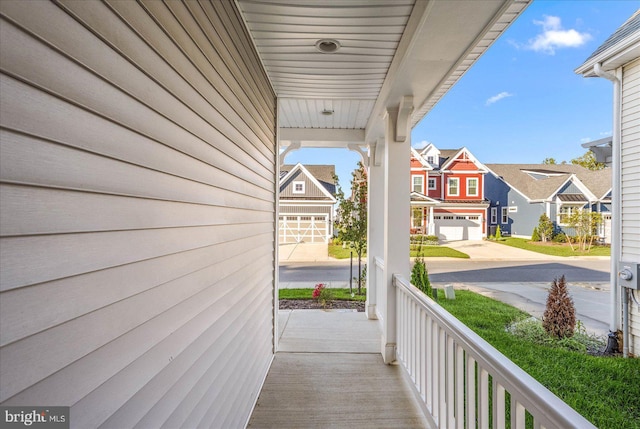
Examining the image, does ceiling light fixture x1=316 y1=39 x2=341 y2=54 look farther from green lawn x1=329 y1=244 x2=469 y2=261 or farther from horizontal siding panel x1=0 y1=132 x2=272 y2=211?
green lawn x1=329 y1=244 x2=469 y2=261

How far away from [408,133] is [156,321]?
2.63 meters

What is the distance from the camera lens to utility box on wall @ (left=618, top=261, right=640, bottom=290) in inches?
127

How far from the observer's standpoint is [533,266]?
30.5ft

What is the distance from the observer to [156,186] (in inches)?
37.4

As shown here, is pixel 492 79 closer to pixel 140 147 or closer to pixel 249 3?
pixel 249 3

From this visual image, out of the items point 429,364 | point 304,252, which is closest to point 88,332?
point 429,364

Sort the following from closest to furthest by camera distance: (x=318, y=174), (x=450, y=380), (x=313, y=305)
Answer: (x=450, y=380) < (x=313, y=305) < (x=318, y=174)

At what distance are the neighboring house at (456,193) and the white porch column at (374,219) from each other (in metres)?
11.5

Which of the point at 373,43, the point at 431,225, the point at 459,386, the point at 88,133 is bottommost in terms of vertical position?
the point at 459,386

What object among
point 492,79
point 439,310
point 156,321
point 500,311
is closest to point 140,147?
point 156,321

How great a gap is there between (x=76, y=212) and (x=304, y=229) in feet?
42.8

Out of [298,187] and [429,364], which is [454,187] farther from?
[429,364]

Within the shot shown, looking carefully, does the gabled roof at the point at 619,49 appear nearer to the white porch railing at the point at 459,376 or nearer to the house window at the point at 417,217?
the white porch railing at the point at 459,376

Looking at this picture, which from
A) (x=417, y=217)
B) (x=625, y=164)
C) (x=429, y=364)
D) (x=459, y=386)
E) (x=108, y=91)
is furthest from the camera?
(x=417, y=217)
